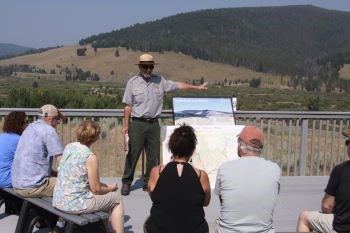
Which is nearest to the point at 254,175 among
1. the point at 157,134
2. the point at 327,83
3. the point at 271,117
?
the point at 157,134

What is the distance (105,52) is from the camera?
445 feet

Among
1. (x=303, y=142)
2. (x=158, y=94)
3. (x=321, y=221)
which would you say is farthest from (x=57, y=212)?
(x=303, y=142)

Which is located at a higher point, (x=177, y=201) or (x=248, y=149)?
(x=248, y=149)

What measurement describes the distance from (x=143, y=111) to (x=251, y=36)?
14933 centimetres

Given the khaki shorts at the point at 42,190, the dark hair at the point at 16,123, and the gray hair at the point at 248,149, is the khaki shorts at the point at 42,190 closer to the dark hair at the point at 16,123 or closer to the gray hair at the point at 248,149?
the dark hair at the point at 16,123

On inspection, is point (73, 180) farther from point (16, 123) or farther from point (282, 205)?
point (282, 205)

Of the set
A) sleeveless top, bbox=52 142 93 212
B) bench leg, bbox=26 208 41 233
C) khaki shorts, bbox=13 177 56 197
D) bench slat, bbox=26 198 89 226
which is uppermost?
sleeveless top, bbox=52 142 93 212

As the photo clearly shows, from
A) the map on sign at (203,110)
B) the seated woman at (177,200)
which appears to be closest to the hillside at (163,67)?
the map on sign at (203,110)

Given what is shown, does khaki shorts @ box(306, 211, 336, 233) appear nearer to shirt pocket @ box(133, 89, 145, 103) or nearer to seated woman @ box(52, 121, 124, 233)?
seated woman @ box(52, 121, 124, 233)

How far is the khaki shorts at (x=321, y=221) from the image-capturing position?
3.71m

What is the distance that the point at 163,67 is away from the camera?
388 feet

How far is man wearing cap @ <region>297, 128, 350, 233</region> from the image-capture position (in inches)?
135

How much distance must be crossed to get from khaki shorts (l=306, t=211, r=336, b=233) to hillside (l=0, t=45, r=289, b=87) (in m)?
102

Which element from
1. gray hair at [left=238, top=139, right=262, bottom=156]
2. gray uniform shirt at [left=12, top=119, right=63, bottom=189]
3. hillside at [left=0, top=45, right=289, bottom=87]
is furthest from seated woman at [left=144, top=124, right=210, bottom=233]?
hillside at [left=0, top=45, right=289, bottom=87]
